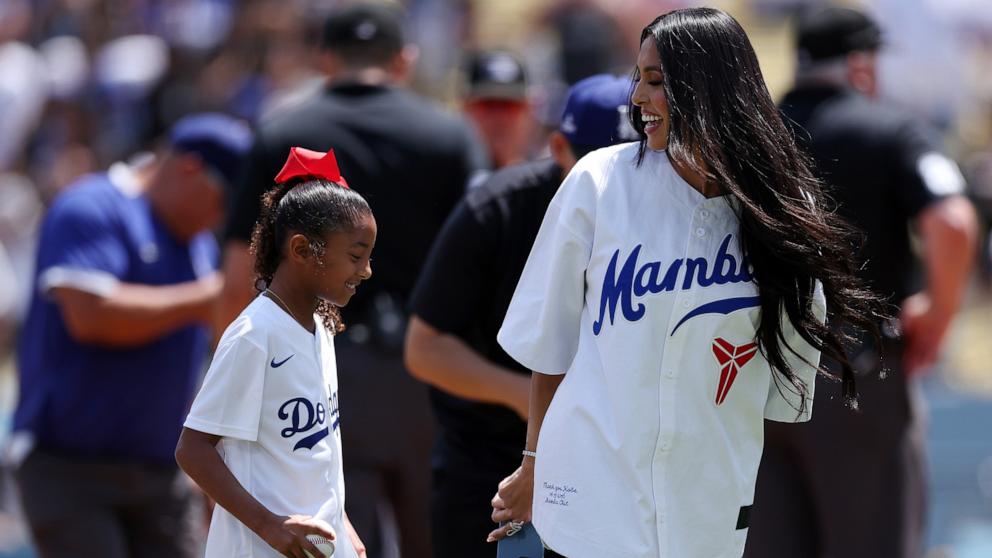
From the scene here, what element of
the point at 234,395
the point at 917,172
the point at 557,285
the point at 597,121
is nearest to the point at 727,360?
the point at 557,285

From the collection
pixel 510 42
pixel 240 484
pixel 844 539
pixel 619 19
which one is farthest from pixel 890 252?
pixel 510 42

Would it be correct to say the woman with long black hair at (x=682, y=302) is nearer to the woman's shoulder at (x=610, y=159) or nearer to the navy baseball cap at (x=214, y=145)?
the woman's shoulder at (x=610, y=159)

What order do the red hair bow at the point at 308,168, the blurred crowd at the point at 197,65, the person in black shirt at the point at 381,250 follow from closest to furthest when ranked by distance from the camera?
the red hair bow at the point at 308,168 → the person in black shirt at the point at 381,250 → the blurred crowd at the point at 197,65

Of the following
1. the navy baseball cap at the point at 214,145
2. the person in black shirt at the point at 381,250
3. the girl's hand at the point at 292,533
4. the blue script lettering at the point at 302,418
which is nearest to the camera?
the girl's hand at the point at 292,533

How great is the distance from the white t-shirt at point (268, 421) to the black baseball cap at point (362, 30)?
7.22ft

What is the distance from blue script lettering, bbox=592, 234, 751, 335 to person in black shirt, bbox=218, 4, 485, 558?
1.84m

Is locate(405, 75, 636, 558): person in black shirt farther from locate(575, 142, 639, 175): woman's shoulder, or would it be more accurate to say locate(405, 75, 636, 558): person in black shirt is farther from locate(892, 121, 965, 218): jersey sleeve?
locate(892, 121, 965, 218): jersey sleeve

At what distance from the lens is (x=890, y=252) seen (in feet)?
16.3

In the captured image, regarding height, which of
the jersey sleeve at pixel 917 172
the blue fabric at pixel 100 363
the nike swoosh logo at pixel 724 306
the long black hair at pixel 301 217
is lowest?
the blue fabric at pixel 100 363

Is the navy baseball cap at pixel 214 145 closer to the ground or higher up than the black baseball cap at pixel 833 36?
closer to the ground

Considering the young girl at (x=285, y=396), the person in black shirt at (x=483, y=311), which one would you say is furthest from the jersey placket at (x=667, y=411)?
the person in black shirt at (x=483, y=311)

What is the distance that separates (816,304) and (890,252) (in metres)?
2.23

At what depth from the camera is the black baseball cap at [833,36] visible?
5160 millimetres

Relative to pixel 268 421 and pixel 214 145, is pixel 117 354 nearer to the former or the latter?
pixel 214 145
